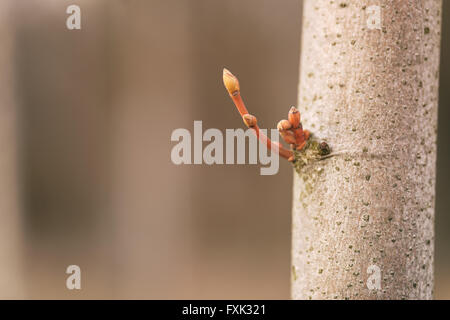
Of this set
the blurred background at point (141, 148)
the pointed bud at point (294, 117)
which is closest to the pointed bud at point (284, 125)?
the pointed bud at point (294, 117)

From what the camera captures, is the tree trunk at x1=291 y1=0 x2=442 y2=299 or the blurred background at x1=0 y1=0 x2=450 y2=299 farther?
the blurred background at x1=0 y1=0 x2=450 y2=299

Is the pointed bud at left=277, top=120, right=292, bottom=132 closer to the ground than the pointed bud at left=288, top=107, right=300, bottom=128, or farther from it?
closer to the ground

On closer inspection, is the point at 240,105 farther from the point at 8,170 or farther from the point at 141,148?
the point at 8,170

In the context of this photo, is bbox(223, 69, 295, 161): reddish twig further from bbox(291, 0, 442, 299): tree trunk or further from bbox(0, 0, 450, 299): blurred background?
bbox(0, 0, 450, 299): blurred background

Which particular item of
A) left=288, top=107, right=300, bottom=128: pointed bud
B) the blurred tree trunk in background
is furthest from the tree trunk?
the blurred tree trunk in background

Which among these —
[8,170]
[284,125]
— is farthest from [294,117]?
[8,170]

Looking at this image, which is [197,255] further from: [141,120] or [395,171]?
[395,171]
